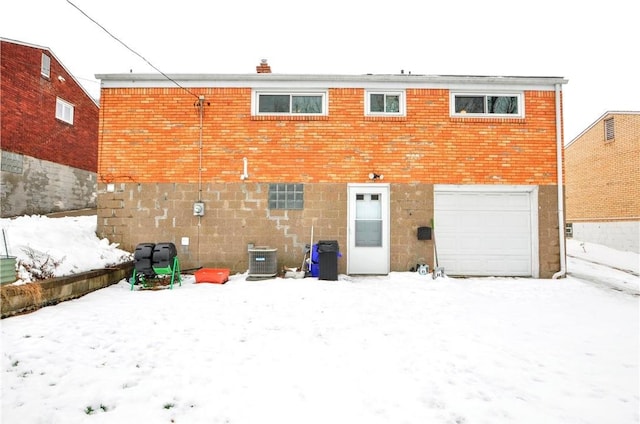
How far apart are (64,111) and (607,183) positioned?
2797 cm

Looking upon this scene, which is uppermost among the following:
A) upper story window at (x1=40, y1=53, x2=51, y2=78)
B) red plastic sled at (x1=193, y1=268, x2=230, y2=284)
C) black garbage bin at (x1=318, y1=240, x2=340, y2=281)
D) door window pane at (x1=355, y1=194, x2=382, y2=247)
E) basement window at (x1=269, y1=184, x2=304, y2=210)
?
upper story window at (x1=40, y1=53, x2=51, y2=78)

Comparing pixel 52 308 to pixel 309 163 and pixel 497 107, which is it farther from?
pixel 497 107

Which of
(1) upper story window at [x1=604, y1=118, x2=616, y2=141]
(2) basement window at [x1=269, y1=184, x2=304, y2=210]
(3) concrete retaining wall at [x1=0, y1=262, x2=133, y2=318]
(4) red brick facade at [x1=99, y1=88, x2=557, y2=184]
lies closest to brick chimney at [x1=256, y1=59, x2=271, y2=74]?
(4) red brick facade at [x1=99, y1=88, x2=557, y2=184]

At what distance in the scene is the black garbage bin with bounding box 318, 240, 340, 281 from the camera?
283 inches

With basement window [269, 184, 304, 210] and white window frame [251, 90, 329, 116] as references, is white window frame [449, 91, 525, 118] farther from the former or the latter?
basement window [269, 184, 304, 210]

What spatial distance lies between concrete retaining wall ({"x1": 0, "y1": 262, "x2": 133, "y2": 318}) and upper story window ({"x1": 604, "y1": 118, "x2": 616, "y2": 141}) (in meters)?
23.0

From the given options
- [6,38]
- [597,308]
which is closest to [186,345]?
[597,308]

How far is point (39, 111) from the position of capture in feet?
41.0

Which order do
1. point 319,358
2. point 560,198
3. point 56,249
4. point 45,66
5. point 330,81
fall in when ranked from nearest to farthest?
point 319,358, point 56,249, point 560,198, point 330,81, point 45,66

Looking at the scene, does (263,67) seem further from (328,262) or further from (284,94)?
(328,262)

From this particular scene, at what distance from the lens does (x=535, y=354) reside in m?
3.68

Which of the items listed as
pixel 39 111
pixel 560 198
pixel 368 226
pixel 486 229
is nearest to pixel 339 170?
pixel 368 226

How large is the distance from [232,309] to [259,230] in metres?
3.00

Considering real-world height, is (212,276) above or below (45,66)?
below
